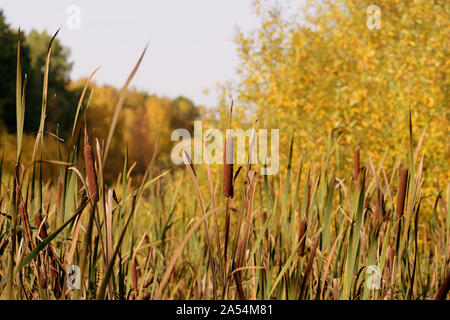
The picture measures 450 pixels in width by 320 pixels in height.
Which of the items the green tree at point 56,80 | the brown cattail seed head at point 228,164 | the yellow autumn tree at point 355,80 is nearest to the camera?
the brown cattail seed head at point 228,164

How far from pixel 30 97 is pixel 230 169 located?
25.7 meters

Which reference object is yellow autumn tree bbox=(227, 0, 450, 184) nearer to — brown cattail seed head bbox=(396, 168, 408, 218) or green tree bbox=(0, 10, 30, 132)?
brown cattail seed head bbox=(396, 168, 408, 218)

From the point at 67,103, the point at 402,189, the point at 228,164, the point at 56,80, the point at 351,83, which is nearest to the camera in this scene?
the point at 228,164

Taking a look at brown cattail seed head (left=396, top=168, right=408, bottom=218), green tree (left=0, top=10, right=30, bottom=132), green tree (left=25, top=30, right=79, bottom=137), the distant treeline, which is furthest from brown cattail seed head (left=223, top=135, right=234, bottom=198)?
green tree (left=25, top=30, right=79, bottom=137)

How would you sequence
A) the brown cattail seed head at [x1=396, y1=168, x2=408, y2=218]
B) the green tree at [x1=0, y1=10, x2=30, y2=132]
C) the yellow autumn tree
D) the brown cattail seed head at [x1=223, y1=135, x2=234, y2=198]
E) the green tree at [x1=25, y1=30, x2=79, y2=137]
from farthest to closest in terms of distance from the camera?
the green tree at [x1=25, y1=30, x2=79, y2=137], the green tree at [x1=0, y1=10, x2=30, y2=132], the yellow autumn tree, the brown cattail seed head at [x1=396, y1=168, x2=408, y2=218], the brown cattail seed head at [x1=223, y1=135, x2=234, y2=198]

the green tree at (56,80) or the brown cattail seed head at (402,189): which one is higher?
the green tree at (56,80)

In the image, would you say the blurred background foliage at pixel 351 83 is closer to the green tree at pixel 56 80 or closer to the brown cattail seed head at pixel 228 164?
the brown cattail seed head at pixel 228 164

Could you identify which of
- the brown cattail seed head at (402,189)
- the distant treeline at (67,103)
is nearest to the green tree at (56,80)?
the distant treeline at (67,103)

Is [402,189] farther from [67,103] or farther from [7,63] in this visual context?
[67,103]

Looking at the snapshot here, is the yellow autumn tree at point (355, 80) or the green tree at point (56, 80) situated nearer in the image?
the yellow autumn tree at point (355, 80)

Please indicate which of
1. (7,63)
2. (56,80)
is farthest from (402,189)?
(7,63)

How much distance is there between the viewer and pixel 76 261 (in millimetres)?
1601

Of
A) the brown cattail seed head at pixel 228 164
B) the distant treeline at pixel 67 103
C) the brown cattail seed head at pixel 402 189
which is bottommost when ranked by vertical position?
the brown cattail seed head at pixel 402 189
